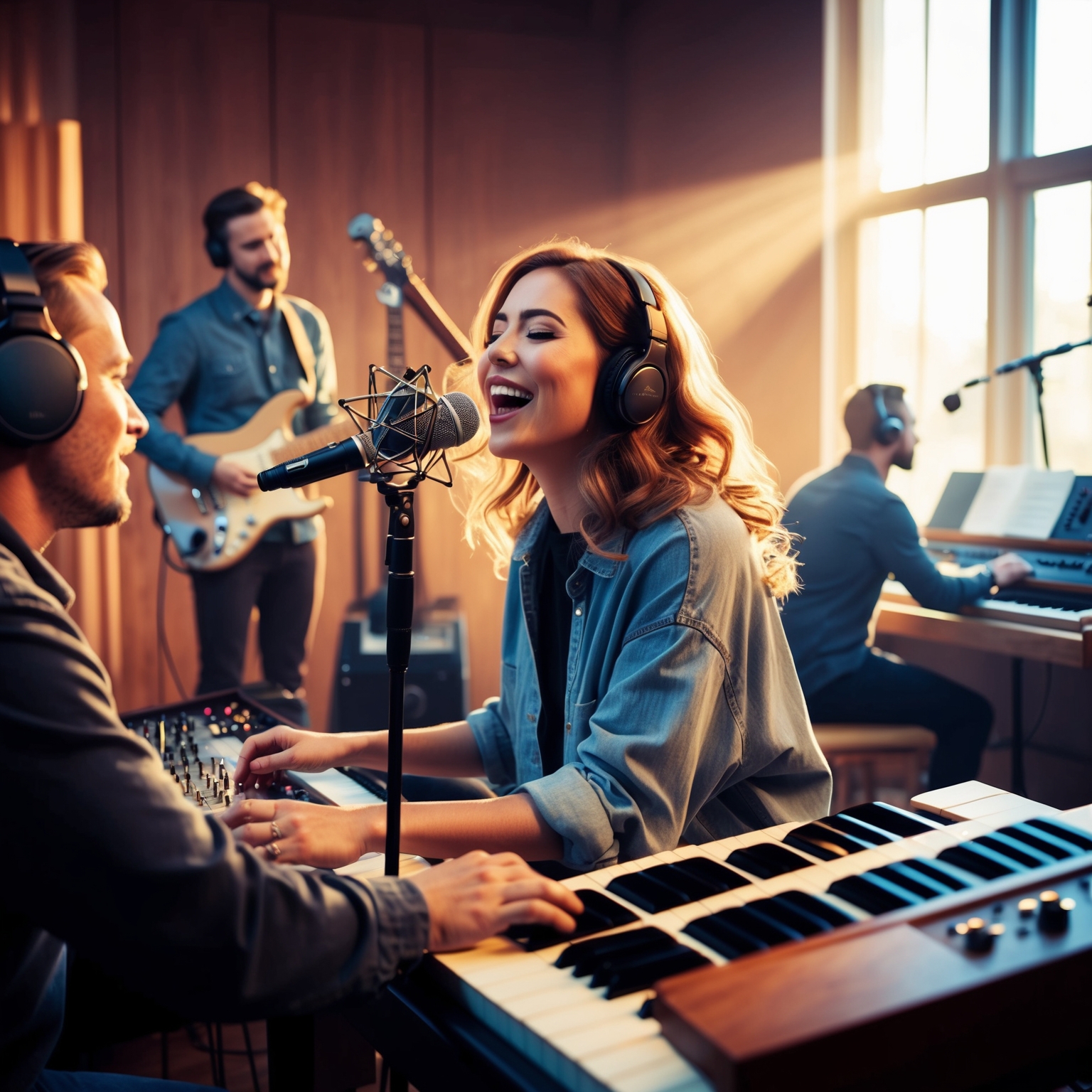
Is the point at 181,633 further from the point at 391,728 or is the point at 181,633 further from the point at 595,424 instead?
the point at 391,728

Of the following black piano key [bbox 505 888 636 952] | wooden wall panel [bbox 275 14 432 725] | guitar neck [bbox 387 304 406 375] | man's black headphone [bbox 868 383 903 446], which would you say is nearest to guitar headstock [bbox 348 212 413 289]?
guitar neck [bbox 387 304 406 375]

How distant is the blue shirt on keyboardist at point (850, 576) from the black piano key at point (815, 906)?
2059 millimetres

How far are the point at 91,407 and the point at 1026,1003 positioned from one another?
890 millimetres

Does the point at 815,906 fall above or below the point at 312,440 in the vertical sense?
below

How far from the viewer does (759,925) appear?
0.83m

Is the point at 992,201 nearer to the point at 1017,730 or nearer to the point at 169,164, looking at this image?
the point at 1017,730

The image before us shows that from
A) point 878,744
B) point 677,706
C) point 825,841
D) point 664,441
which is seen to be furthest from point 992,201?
point 825,841

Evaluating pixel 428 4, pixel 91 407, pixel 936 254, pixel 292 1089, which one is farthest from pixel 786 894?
pixel 428 4

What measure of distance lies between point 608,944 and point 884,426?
256cm

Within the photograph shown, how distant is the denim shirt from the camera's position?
1119 millimetres

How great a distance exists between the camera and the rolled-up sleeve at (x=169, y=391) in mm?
3234

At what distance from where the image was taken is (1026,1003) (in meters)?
0.70

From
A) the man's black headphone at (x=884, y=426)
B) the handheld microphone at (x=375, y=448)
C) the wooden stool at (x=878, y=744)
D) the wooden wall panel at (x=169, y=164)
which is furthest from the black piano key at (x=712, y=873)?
the wooden wall panel at (x=169, y=164)

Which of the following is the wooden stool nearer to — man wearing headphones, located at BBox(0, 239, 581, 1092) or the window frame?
the window frame
